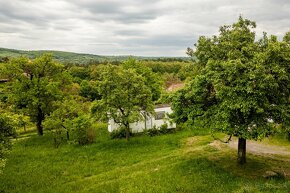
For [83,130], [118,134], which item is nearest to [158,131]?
[118,134]

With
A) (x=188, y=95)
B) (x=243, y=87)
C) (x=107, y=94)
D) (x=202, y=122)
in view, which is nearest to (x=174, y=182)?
(x=202, y=122)

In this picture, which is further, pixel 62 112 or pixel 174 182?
pixel 62 112

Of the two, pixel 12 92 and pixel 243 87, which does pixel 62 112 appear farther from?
pixel 243 87

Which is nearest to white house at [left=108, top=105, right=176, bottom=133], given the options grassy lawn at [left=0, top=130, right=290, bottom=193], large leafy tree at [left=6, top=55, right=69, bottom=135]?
grassy lawn at [left=0, top=130, right=290, bottom=193]

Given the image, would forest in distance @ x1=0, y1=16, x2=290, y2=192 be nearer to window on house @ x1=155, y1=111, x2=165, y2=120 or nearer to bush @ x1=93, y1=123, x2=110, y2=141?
bush @ x1=93, y1=123, x2=110, y2=141

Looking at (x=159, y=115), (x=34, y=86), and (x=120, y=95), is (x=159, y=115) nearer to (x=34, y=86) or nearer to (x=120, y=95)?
(x=120, y=95)

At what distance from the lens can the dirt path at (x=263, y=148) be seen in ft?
102

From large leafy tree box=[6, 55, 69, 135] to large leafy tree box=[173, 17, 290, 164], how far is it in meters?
24.8

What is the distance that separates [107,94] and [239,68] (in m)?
18.6

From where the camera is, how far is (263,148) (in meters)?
32.6

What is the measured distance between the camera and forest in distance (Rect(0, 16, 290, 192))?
2219 centimetres

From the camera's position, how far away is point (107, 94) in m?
37.1

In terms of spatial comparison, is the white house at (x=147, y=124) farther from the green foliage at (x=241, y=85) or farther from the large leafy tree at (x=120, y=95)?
the green foliage at (x=241, y=85)

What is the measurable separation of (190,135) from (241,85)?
18058 millimetres
